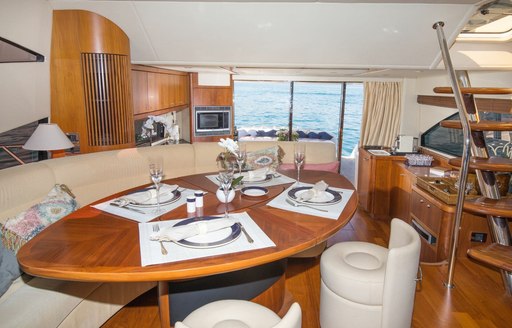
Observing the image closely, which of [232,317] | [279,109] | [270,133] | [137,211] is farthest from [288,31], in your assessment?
[279,109]

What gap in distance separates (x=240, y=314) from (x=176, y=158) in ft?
7.10

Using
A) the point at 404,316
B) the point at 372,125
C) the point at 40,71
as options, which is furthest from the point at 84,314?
the point at 372,125

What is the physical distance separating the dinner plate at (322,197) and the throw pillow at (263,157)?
0.98 meters

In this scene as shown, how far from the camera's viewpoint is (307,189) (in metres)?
2.23

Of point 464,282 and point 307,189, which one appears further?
point 464,282

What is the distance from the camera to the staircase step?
1.95 m

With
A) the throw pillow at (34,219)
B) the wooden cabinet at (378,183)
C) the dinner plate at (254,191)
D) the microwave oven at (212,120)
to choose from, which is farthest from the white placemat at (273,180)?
the microwave oven at (212,120)

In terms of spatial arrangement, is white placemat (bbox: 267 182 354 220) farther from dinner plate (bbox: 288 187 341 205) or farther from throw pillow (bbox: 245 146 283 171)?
throw pillow (bbox: 245 146 283 171)

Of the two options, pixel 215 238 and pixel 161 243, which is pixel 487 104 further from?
pixel 161 243

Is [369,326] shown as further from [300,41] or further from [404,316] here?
[300,41]

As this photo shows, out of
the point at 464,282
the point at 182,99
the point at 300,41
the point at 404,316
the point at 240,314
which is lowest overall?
the point at 464,282

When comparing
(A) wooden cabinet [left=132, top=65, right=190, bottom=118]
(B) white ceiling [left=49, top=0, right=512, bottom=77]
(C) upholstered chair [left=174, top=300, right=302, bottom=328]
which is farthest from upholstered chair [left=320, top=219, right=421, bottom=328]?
(A) wooden cabinet [left=132, top=65, right=190, bottom=118]

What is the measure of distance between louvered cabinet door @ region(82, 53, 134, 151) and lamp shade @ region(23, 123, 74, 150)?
0.47 m

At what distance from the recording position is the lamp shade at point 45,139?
104 inches
